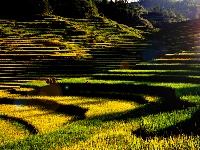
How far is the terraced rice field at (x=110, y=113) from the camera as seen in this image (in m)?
10.0

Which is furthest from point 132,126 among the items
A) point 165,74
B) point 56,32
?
point 56,32

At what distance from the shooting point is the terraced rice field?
10.0 m

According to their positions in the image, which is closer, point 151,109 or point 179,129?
point 179,129

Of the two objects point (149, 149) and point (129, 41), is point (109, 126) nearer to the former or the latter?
point (149, 149)

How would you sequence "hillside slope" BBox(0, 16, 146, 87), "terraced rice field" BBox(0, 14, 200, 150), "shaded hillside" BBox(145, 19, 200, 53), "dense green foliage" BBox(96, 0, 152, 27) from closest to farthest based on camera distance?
"terraced rice field" BBox(0, 14, 200, 150), "hillside slope" BBox(0, 16, 146, 87), "shaded hillside" BBox(145, 19, 200, 53), "dense green foliage" BBox(96, 0, 152, 27)

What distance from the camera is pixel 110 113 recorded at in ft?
49.7

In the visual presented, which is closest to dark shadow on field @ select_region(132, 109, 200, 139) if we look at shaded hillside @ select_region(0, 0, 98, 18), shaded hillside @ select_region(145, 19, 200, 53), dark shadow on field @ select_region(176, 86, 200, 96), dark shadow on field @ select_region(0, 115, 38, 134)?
dark shadow on field @ select_region(176, 86, 200, 96)

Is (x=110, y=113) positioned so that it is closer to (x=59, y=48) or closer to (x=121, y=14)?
(x=59, y=48)

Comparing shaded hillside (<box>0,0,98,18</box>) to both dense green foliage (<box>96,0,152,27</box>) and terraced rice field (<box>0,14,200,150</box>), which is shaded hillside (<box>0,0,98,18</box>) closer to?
dense green foliage (<box>96,0,152,27</box>)

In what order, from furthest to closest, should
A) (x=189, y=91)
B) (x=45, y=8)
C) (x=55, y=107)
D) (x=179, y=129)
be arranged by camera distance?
(x=45, y=8) < (x=55, y=107) < (x=189, y=91) < (x=179, y=129)

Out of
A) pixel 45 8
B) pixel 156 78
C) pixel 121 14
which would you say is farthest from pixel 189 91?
pixel 121 14

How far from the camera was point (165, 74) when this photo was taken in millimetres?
23641

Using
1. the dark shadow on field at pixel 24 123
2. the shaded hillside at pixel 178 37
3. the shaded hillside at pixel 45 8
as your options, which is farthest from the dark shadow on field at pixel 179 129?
the shaded hillside at pixel 45 8

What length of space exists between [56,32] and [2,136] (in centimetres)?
4243
